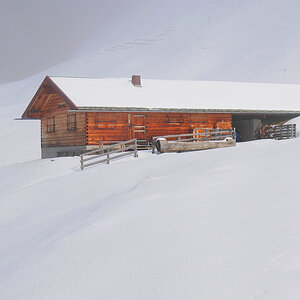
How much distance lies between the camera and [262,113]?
27.6 m

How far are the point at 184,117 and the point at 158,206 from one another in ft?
60.2

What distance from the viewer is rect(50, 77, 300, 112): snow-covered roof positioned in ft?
82.2

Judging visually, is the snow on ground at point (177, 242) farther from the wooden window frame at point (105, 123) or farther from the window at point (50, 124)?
the window at point (50, 124)

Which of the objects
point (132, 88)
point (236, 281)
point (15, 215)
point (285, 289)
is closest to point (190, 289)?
point (236, 281)

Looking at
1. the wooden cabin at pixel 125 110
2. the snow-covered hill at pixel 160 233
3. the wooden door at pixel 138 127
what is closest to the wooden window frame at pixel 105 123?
the wooden cabin at pixel 125 110

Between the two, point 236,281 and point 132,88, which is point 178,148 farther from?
point 236,281

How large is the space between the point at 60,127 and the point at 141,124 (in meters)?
5.16

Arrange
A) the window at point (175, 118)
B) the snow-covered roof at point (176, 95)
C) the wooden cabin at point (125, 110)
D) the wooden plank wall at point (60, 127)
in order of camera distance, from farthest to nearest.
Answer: the window at point (175, 118) < the snow-covered roof at point (176, 95) < the wooden plank wall at point (60, 127) < the wooden cabin at point (125, 110)

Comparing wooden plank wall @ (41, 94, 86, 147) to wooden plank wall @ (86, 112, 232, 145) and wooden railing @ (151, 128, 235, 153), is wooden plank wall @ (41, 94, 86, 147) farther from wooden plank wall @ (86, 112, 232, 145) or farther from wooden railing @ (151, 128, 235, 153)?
wooden railing @ (151, 128, 235, 153)

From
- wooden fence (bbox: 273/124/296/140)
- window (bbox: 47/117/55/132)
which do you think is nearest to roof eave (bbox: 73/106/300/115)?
wooden fence (bbox: 273/124/296/140)

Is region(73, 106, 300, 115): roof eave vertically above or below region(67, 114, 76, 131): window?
above

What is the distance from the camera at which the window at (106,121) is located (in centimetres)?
2455

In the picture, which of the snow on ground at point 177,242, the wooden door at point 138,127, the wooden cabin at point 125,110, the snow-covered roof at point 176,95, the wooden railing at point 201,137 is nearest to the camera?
the snow on ground at point 177,242

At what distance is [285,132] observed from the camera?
28.2m
